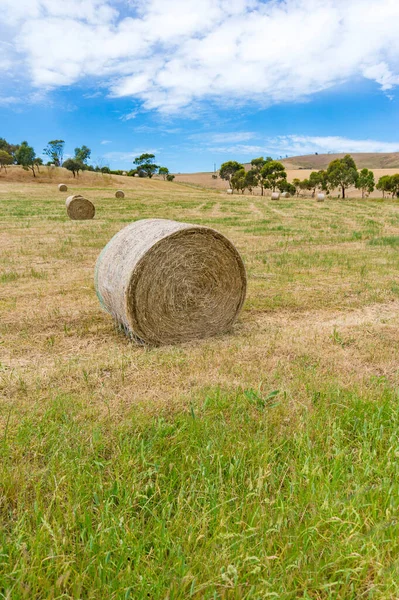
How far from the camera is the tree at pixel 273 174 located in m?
91.2

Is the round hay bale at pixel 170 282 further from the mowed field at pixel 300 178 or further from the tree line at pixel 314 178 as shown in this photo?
the mowed field at pixel 300 178

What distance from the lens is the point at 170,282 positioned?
239 inches

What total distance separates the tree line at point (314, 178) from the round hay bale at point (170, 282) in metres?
74.0

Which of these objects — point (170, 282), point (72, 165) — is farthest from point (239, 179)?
point (170, 282)

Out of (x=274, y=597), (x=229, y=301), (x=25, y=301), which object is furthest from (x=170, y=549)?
(x=25, y=301)

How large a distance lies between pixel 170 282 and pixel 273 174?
297 feet

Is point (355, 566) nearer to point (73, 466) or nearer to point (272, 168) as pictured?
point (73, 466)

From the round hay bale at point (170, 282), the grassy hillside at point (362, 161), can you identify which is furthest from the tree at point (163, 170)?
the round hay bale at point (170, 282)

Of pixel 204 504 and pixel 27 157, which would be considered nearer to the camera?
pixel 204 504

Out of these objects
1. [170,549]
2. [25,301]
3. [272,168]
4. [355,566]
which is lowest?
[355,566]

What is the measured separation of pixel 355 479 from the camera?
9.02ft

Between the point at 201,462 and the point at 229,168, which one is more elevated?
the point at 229,168

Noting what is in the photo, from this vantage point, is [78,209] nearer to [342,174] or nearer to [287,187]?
[342,174]

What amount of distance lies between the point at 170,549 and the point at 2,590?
82 cm
